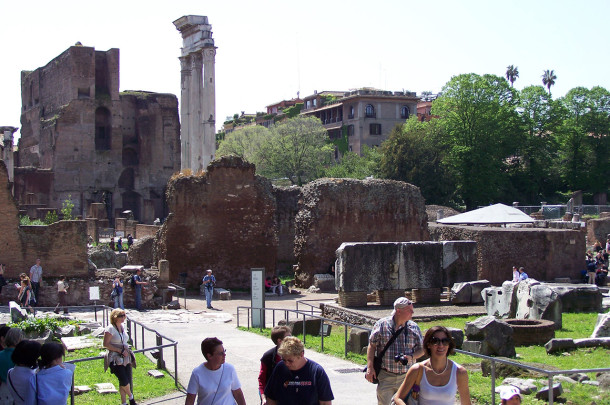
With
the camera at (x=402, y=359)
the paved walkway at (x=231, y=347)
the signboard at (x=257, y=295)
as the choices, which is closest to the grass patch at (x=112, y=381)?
the paved walkway at (x=231, y=347)

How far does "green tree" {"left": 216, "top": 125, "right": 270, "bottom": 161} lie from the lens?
68.4 metres

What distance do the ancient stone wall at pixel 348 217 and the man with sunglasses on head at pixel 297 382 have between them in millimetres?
21485

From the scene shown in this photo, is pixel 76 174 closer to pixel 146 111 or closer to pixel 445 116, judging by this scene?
pixel 146 111

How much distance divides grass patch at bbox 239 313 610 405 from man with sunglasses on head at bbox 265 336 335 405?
3981 mm

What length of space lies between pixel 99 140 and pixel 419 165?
88.2ft

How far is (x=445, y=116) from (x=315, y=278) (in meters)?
33.9

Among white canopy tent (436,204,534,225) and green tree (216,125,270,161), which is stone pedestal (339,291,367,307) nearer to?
white canopy tent (436,204,534,225)

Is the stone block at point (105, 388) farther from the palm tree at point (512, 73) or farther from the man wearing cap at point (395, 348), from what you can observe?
the palm tree at point (512, 73)

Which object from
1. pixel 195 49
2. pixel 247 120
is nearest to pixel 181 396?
pixel 195 49

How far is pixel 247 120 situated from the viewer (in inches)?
4264

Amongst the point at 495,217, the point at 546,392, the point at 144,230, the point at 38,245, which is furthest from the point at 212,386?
the point at 144,230

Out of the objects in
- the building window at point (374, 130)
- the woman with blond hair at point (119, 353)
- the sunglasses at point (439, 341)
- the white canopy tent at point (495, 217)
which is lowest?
the woman with blond hair at point (119, 353)

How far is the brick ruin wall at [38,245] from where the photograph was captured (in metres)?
21.6

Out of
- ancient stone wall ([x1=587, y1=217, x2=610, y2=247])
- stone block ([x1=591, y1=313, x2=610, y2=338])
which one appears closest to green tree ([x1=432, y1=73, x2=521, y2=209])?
ancient stone wall ([x1=587, y1=217, x2=610, y2=247])
